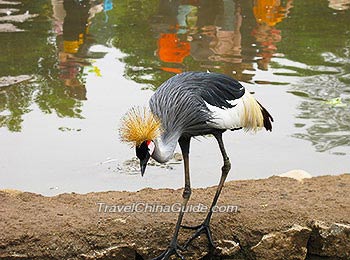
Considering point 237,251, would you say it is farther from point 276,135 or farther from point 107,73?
point 107,73

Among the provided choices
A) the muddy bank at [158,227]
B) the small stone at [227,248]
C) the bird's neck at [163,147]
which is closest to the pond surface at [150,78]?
the muddy bank at [158,227]

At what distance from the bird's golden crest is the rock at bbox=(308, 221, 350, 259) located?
4.41 feet

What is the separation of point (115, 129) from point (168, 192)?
8.06ft

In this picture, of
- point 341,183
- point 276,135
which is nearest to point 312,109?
point 276,135

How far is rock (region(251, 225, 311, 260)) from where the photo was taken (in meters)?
4.94

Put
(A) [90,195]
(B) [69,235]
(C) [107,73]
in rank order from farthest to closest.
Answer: (C) [107,73], (A) [90,195], (B) [69,235]

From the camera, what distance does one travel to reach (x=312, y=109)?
853cm

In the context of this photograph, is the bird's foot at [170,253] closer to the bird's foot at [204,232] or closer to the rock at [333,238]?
the bird's foot at [204,232]

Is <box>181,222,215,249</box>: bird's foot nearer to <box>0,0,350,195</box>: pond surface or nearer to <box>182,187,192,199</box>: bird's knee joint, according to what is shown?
<box>182,187,192,199</box>: bird's knee joint

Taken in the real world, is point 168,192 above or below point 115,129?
above

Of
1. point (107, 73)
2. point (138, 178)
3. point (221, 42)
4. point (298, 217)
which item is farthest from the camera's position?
point (221, 42)

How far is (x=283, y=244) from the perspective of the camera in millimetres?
→ 4973

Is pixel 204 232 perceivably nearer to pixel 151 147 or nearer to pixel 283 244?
→ pixel 283 244

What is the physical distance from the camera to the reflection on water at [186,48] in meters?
8.75
